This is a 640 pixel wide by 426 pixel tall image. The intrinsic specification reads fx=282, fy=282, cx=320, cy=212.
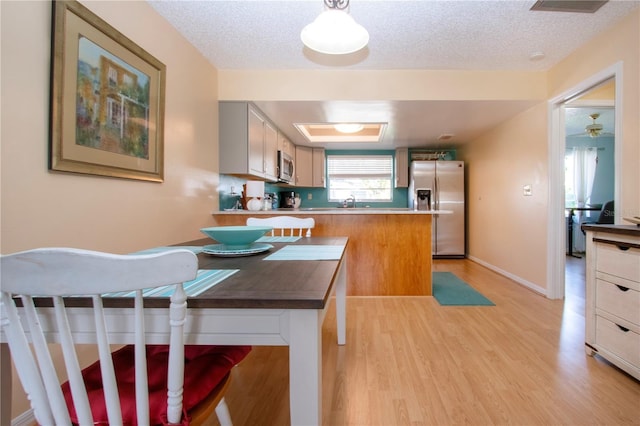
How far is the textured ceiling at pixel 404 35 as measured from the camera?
6.33 feet

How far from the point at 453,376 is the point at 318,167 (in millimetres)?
4089

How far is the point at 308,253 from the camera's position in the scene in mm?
1292

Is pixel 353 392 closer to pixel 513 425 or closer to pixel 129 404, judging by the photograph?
pixel 513 425

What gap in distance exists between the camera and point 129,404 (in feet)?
2.28

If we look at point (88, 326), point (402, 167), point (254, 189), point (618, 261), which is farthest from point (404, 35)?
point (402, 167)

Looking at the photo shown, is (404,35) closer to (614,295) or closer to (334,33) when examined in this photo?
(334,33)

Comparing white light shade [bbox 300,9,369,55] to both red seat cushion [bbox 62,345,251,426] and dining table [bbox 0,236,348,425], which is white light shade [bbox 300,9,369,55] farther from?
red seat cushion [bbox 62,345,251,426]

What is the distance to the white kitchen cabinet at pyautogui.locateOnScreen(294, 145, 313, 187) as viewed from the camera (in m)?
5.01

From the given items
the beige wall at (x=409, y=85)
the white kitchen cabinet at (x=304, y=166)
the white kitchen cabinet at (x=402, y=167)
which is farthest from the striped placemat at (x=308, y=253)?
the white kitchen cabinet at (x=402, y=167)

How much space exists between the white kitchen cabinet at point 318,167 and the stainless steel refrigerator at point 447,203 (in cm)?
182

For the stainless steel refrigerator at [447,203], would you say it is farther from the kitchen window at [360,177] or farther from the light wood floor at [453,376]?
the light wood floor at [453,376]

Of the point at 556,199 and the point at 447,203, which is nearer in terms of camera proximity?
the point at 556,199

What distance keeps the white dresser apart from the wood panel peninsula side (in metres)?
1.30

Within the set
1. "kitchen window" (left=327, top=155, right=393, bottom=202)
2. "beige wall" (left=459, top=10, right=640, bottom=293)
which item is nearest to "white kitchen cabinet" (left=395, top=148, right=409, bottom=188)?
"kitchen window" (left=327, top=155, right=393, bottom=202)
